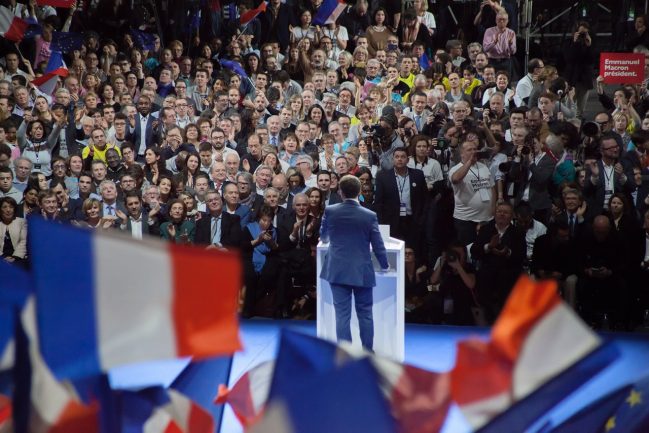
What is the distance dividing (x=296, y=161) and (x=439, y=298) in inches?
82.4

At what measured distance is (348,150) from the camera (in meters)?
9.85

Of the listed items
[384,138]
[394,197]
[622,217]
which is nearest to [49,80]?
[384,138]

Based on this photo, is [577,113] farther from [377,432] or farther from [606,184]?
[377,432]

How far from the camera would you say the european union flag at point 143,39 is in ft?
41.5

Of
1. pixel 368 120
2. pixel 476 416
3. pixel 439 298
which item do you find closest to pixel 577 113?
pixel 368 120

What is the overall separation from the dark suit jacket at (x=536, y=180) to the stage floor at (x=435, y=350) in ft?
4.40

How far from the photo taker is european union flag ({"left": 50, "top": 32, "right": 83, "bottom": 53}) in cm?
1250

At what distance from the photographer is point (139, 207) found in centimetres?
984

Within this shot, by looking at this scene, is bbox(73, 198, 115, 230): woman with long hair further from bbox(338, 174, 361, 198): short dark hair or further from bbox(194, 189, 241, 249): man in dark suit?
bbox(338, 174, 361, 198): short dark hair

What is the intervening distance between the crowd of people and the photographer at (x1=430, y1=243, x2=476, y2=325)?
1cm

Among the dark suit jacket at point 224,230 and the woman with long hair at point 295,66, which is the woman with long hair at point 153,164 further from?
the woman with long hair at point 295,66

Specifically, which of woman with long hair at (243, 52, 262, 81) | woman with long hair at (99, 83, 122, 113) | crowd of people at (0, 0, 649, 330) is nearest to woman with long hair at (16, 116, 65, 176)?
crowd of people at (0, 0, 649, 330)

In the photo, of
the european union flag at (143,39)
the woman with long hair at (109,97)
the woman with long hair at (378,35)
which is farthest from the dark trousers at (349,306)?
the european union flag at (143,39)

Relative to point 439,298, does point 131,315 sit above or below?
above
